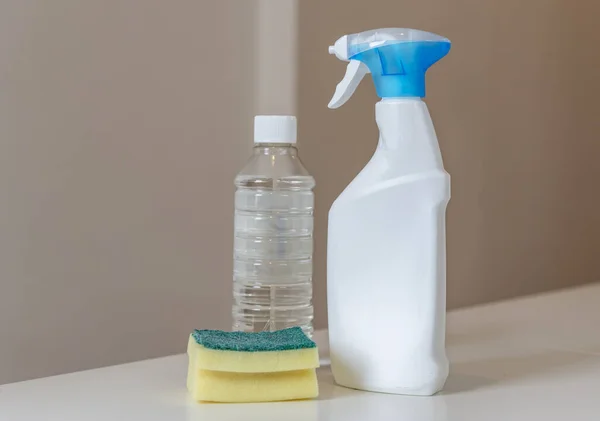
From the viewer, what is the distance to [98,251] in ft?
3.99

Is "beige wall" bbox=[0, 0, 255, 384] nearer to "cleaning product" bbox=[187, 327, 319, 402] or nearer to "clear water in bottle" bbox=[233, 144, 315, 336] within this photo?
"clear water in bottle" bbox=[233, 144, 315, 336]

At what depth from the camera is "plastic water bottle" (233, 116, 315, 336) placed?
0.98 m

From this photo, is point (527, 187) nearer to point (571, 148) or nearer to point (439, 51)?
point (571, 148)

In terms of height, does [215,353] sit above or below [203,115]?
below

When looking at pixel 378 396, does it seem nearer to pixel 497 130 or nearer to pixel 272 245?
pixel 272 245

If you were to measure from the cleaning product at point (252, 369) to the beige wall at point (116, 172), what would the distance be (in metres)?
0.48

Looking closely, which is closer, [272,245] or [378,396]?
[378,396]

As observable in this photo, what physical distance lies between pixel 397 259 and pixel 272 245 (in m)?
0.26

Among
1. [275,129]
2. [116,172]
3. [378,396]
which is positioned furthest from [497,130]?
[378,396]

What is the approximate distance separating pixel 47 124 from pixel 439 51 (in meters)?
0.61

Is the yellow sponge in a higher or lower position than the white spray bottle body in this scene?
lower

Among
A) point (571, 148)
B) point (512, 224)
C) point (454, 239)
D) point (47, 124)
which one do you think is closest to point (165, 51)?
point (47, 124)

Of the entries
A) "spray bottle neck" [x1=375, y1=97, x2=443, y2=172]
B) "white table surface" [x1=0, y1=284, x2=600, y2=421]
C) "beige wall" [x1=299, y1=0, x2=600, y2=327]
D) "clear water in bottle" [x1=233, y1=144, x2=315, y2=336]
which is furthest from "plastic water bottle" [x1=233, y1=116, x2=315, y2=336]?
"beige wall" [x1=299, y1=0, x2=600, y2=327]

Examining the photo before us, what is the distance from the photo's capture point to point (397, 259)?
77 cm
